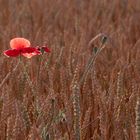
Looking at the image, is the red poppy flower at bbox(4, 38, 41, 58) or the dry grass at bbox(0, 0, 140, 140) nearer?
the dry grass at bbox(0, 0, 140, 140)

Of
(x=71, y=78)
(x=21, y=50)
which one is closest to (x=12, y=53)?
(x=21, y=50)

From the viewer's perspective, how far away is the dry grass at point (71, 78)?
128cm

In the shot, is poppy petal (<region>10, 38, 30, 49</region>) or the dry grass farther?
poppy petal (<region>10, 38, 30, 49</region>)

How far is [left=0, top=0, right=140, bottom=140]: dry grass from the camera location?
4.20 ft

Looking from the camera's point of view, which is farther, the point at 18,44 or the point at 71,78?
the point at 71,78

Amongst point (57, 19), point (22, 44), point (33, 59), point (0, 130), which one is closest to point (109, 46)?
point (33, 59)

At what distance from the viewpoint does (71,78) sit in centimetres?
174

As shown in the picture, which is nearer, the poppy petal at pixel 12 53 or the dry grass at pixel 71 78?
the dry grass at pixel 71 78

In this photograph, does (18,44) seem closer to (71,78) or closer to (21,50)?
(21,50)

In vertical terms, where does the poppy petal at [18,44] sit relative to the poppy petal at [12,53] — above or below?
above

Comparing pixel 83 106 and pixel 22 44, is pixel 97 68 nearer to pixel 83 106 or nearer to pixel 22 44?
pixel 83 106

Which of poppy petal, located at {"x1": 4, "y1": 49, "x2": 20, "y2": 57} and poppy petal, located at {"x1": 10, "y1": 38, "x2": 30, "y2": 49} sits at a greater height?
poppy petal, located at {"x1": 10, "y1": 38, "x2": 30, "y2": 49}

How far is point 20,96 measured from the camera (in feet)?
5.44

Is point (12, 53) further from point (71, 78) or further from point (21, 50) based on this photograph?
point (71, 78)
